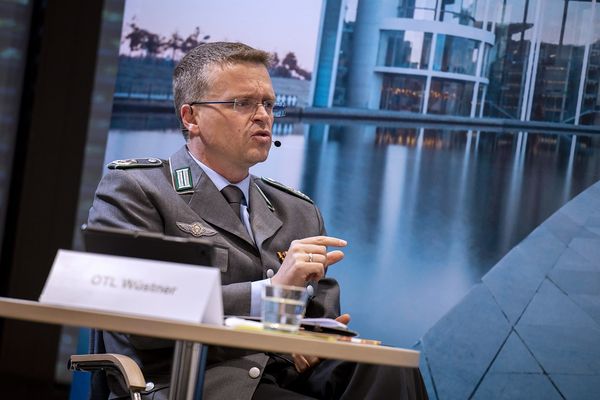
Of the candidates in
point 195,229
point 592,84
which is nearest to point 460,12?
point 592,84

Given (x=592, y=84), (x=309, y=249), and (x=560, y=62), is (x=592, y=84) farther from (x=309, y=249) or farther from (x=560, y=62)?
(x=309, y=249)

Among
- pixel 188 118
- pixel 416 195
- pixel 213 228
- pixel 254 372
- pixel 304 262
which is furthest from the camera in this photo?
pixel 416 195

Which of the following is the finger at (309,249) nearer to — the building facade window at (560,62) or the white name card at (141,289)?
the white name card at (141,289)

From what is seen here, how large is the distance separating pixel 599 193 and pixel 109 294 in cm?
269

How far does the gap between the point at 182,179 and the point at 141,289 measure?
1139 mm

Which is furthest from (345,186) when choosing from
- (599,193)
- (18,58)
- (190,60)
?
(18,58)

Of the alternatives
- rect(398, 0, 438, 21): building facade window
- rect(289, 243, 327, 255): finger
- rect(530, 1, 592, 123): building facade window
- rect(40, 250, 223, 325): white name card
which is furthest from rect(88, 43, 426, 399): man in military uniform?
rect(530, 1, 592, 123): building facade window

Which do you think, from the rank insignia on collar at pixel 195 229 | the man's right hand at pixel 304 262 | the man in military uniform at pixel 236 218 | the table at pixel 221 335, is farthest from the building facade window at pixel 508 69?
the table at pixel 221 335

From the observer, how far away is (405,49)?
3.86 m

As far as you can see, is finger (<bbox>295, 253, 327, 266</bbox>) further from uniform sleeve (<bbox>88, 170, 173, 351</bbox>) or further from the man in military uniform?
uniform sleeve (<bbox>88, 170, 173, 351</bbox>)

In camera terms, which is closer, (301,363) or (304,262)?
(304,262)

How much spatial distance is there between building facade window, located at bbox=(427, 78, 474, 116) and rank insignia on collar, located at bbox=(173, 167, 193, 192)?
1582 mm

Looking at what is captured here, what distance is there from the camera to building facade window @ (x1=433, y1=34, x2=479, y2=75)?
3.80 m

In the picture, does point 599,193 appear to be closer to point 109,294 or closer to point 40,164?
point 40,164
